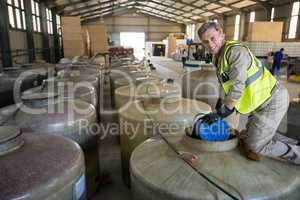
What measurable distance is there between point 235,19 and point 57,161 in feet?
82.1

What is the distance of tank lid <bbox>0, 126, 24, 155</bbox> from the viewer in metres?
1.75

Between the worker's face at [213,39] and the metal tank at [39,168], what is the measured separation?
1.36 m

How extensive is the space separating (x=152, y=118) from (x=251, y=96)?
116cm

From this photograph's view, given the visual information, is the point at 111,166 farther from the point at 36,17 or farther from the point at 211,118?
the point at 36,17

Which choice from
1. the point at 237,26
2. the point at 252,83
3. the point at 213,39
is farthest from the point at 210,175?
the point at 237,26

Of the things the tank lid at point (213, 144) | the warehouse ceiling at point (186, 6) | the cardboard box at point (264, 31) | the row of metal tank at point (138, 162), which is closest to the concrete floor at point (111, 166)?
the row of metal tank at point (138, 162)

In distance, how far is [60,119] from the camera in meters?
2.55

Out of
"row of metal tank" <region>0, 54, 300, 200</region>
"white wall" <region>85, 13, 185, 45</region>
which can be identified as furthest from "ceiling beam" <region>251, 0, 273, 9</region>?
"row of metal tank" <region>0, 54, 300, 200</region>

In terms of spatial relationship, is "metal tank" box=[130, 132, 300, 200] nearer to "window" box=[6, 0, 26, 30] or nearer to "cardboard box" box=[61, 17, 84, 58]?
"cardboard box" box=[61, 17, 84, 58]

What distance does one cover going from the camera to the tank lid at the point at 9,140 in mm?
1746

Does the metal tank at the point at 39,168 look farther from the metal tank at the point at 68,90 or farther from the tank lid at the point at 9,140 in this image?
the metal tank at the point at 68,90

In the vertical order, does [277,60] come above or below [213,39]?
below

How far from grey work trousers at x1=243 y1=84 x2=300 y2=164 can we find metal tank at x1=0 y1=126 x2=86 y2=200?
135cm

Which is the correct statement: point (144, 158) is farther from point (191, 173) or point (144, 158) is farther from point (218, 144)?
point (218, 144)
